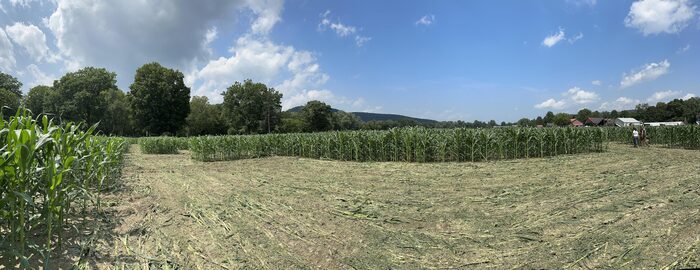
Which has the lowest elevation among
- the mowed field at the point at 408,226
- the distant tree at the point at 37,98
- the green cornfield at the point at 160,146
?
the mowed field at the point at 408,226

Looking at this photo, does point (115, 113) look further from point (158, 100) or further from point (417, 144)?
point (417, 144)

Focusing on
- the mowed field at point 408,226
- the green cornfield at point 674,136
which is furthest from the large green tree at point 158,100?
the green cornfield at point 674,136

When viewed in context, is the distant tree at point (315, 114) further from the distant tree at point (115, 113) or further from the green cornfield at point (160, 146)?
the green cornfield at point (160, 146)

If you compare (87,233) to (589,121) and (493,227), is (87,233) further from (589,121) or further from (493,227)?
(589,121)

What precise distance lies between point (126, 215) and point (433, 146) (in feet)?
42.3

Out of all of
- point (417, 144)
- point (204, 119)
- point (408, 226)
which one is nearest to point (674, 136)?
point (417, 144)

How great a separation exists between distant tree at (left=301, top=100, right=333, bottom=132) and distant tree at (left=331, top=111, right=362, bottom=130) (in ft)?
17.9

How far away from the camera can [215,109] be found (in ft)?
237

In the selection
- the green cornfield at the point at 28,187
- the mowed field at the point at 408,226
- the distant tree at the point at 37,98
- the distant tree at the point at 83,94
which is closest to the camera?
the green cornfield at the point at 28,187

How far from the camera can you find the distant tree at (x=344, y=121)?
90.6m

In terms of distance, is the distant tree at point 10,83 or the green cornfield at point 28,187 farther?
the distant tree at point 10,83

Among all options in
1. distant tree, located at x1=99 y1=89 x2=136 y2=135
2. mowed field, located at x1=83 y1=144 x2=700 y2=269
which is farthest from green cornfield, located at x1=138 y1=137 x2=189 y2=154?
distant tree, located at x1=99 y1=89 x2=136 y2=135

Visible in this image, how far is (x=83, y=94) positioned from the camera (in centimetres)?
5497

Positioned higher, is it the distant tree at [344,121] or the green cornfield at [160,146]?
the distant tree at [344,121]
